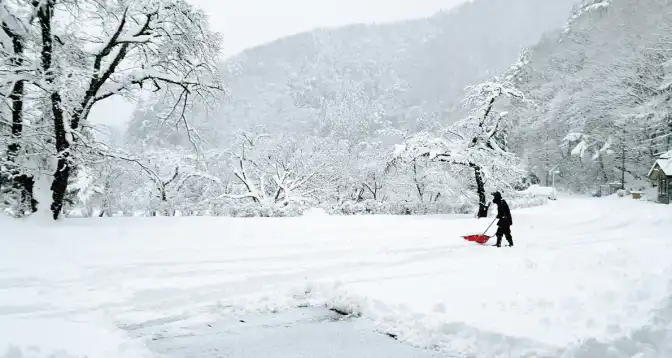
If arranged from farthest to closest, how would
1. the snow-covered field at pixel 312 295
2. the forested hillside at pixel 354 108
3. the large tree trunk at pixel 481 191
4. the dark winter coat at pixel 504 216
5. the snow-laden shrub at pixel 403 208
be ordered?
the forested hillside at pixel 354 108, the snow-laden shrub at pixel 403 208, the large tree trunk at pixel 481 191, the dark winter coat at pixel 504 216, the snow-covered field at pixel 312 295

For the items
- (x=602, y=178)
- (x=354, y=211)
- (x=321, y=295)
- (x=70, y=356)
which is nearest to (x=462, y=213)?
(x=354, y=211)

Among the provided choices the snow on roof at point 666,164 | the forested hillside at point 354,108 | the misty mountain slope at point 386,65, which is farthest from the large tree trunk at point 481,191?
the misty mountain slope at point 386,65

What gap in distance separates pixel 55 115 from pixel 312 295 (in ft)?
29.0

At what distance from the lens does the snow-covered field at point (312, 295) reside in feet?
18.0

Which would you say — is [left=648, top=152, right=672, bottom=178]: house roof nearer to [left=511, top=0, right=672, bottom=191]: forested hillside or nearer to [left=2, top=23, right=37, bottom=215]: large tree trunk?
[left=511, top=0, right=672, bottom=191]: forested hillside

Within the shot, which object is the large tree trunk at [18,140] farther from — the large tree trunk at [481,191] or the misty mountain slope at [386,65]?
the misty mountain slope at [386,65]

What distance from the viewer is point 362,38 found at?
603 feet

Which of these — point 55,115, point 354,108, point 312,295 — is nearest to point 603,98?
point 312,295

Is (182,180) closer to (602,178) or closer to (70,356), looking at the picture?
(70,356)

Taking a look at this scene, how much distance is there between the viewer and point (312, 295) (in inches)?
312

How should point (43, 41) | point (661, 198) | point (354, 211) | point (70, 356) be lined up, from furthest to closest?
point (661, 198)
point (354, 211)
point (43, 41)
point (70, 356)

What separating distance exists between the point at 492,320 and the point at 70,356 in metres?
5.24

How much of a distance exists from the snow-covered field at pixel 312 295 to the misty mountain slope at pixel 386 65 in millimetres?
80875

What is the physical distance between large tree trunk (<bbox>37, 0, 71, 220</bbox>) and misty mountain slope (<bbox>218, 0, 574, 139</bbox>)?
79861 millimetres
